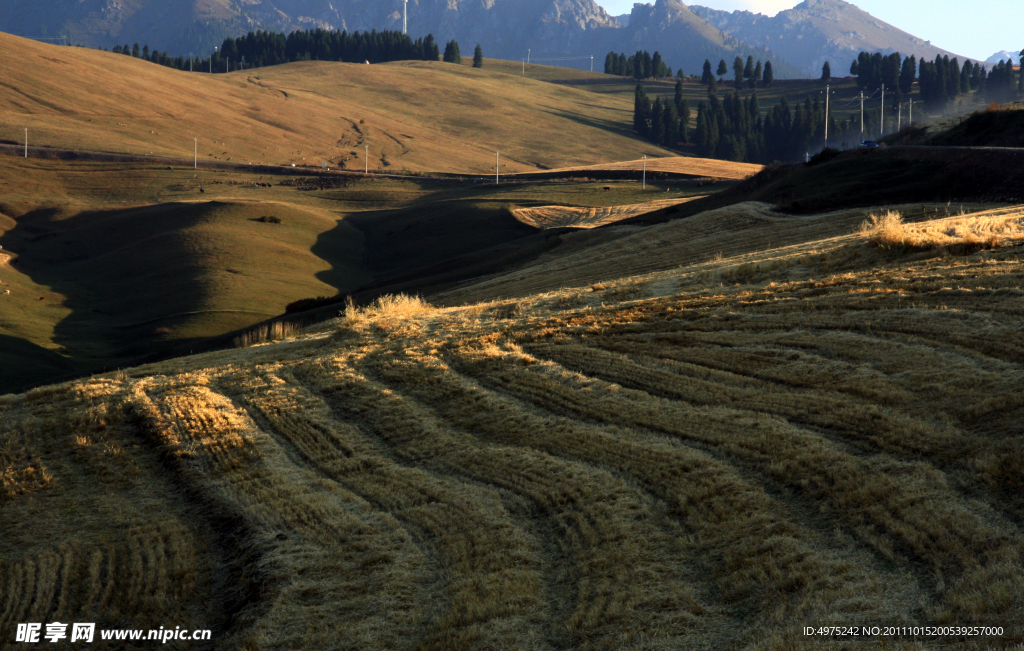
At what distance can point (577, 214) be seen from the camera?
71.7 m

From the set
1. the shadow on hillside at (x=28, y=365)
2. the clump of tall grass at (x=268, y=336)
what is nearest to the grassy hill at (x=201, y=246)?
the shadow on hillside at (x=28, y=365)

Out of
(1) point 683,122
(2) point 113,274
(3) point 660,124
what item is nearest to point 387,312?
(2) point 113,274

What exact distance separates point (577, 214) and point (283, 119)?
9666cm

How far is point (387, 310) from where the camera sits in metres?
24.2

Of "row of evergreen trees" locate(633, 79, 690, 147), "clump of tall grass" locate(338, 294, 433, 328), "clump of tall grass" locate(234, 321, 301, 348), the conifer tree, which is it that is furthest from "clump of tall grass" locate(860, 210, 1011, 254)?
the conifer tree

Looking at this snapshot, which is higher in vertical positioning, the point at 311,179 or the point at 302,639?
the point at 311,179

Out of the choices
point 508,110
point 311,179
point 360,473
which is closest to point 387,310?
point 360,473

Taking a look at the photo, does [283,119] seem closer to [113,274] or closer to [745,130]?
[113,274]

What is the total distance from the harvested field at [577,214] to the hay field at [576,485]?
170ft

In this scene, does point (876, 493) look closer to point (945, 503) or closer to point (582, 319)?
point (945, 503)

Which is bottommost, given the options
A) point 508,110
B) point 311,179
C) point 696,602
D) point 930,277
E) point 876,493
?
point 696,602

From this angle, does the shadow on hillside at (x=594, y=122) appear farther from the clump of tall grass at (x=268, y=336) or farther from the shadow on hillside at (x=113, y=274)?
the clump of tall grass at (x=268, y=336)

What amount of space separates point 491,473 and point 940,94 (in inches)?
8856

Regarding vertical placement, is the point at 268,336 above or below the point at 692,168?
below
